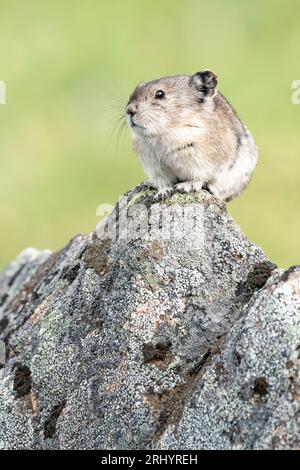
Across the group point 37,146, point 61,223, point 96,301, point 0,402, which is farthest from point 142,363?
point 37,146

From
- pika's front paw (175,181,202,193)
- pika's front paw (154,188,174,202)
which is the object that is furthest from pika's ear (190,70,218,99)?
pika's front paw (154,188,174,202)

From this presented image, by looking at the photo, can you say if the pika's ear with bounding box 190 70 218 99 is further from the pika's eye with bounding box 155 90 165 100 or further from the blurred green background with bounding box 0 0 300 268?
→ the blurred green background with bounding box 0 0 300 268

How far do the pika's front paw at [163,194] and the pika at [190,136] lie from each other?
15 centimetres

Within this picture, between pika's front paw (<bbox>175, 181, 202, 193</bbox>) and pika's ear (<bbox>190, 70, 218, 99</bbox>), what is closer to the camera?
pika's front paw (<bbox>175, 181, 202, 193</bbox>)

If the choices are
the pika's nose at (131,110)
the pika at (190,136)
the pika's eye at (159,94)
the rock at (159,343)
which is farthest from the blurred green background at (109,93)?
the rock at (159,343)

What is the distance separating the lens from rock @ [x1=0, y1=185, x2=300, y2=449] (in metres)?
7.71

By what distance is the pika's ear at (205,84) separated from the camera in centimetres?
1130

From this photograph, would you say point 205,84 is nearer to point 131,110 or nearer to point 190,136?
point 190,136

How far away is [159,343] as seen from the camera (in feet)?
28.5

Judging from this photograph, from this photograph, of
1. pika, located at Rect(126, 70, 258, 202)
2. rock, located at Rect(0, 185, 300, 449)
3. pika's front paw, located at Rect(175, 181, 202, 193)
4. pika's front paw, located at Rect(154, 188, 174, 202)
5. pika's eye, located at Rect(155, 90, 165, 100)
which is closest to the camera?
rock, located at Rect(0, 185, 300, 449)

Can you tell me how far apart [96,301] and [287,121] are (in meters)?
20.4

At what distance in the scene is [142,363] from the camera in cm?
862

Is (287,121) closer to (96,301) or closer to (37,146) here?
(37,146)
